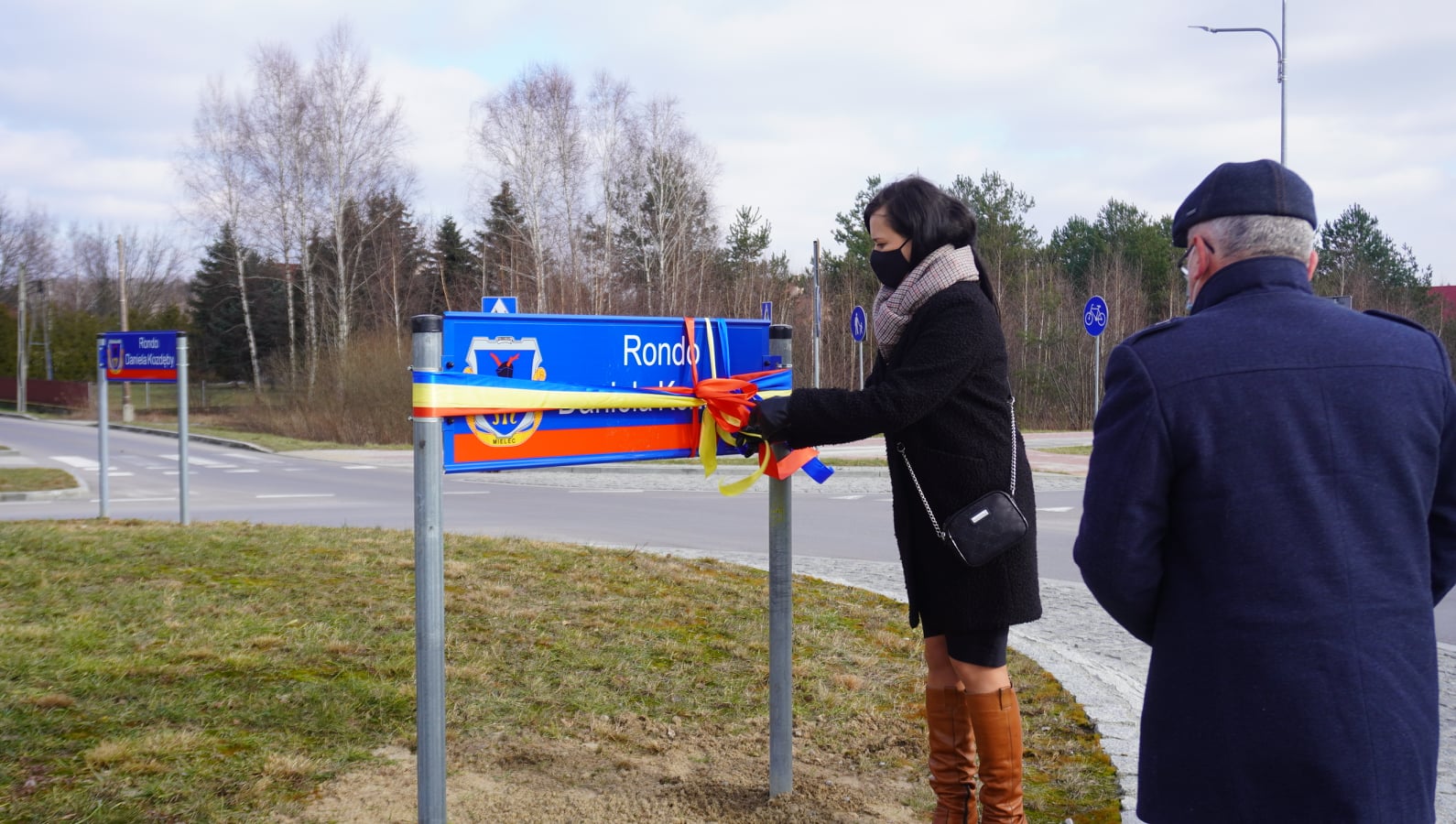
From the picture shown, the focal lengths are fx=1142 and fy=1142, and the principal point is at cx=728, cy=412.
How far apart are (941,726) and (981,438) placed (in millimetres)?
850

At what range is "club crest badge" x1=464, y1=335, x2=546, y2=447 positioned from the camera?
2.84 meters

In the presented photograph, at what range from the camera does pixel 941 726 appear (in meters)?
3.20

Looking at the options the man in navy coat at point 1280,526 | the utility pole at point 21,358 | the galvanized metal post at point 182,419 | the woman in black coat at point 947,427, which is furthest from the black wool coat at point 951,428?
the utility pole at point 21,358

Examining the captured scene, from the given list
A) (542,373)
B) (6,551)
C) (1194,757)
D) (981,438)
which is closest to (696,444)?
(542,373)

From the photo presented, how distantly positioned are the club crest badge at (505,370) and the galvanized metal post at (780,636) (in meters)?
0.86

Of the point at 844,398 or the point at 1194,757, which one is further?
the point at 844,398

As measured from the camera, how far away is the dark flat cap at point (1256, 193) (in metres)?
2.01

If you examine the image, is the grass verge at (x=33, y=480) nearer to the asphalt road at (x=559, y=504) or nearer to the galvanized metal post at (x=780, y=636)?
the asphalt road at (x=559, y=504)

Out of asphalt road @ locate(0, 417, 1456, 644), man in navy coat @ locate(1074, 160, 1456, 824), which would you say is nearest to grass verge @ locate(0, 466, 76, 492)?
asphalt road @ locate(0, 417, 1456, 644)

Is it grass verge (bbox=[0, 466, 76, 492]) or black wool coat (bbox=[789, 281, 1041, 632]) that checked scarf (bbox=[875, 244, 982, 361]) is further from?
grass verge (bbox=[0, 466, 76, 492])

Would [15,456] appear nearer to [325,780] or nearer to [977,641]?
[325,780]

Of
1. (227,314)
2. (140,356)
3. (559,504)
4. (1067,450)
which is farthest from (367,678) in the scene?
(227,314)

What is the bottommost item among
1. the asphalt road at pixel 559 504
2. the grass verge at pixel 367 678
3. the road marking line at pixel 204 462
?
the road marking line at pixel 204 462

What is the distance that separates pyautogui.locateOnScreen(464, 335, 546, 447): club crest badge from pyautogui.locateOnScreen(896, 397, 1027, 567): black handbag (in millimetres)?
1118
